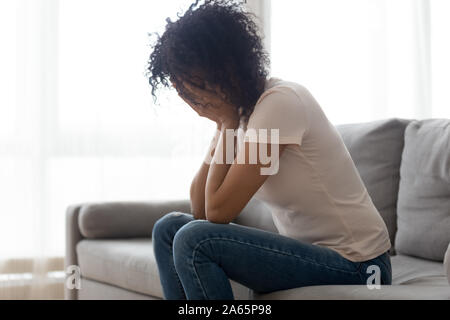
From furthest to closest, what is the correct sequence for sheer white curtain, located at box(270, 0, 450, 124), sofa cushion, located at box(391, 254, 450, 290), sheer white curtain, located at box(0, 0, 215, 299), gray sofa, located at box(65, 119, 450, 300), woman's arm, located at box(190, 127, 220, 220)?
sheer white curtain, located at box(270, 0, 450, 124) → sheer white curtain, located at box(0, 0, 215, 299) → gray sofa, located at box(65, 119, 450, 300) → woman's arm, located at box(190, 127, 220, 220) → sofa cushion, located at box(391, 254, 450, 290)

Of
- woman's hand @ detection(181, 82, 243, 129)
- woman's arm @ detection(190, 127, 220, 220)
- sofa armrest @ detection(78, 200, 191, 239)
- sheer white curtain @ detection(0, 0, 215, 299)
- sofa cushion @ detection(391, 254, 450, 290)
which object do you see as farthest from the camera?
sheer white curtain @ detection(0, 0, 215, 299)

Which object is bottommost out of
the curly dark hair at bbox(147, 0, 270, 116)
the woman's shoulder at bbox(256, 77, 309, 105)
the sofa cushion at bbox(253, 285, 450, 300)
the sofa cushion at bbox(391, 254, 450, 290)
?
the sofa cushion at bbox(391, 254, 450, 290)

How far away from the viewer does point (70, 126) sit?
302 cm

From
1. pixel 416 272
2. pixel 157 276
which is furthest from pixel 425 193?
pixel 157 276

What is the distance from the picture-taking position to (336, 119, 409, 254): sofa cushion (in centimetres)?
197

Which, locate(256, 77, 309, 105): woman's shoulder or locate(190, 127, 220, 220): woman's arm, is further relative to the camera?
locate(190, 127, 220, 220): woman's arm

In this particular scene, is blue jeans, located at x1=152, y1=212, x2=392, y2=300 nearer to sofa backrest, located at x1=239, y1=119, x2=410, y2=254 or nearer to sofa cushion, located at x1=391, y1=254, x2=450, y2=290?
sofa cushion, located at x1=391, y1=254, x2=450, y2=290

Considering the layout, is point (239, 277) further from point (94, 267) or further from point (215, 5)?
point (94, 267)

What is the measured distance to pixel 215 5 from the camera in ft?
4.89

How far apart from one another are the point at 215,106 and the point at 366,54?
2224 mm

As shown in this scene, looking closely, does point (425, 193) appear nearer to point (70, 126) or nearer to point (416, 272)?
point (416, 272)

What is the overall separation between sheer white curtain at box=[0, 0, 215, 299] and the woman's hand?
1566mm

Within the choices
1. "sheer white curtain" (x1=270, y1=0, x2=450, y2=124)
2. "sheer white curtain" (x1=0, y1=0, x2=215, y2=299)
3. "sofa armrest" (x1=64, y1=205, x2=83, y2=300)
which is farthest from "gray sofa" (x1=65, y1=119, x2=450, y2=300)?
"sheer white curtain" (x1=270, y1=0, x2=450, y2=124)
